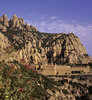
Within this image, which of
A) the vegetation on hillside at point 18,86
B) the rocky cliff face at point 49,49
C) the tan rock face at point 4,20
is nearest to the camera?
the vegetation on hillside at point 18,86

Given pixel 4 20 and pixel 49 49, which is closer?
pixel 49 49

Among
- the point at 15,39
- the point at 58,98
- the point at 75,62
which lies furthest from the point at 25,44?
the point at 58,98

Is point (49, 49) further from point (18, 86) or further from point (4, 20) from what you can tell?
point (18, 86)

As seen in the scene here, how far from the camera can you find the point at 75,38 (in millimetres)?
136500

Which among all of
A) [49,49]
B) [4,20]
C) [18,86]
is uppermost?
[4,20]

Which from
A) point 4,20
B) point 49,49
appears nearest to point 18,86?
point 49,49

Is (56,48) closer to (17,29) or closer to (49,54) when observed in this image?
(49,54)

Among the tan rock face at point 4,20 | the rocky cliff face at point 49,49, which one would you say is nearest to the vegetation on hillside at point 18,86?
the rocky cliff face at point 49,49

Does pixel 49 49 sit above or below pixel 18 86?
above

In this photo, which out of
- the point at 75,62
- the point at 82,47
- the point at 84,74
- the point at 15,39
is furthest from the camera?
the point at 82,47

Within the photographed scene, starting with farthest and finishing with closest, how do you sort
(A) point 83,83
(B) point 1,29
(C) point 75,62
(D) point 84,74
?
(B) point 1,29, (C) point 75,62, (D) point 84,74, (A) point 83,83

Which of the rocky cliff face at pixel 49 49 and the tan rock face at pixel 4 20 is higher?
the tan rock face at pixel 4 20

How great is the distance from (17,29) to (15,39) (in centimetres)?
2955

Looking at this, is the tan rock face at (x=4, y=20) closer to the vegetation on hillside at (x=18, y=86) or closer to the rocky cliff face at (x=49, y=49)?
the rocky cliff face at (x=49, y=49)
